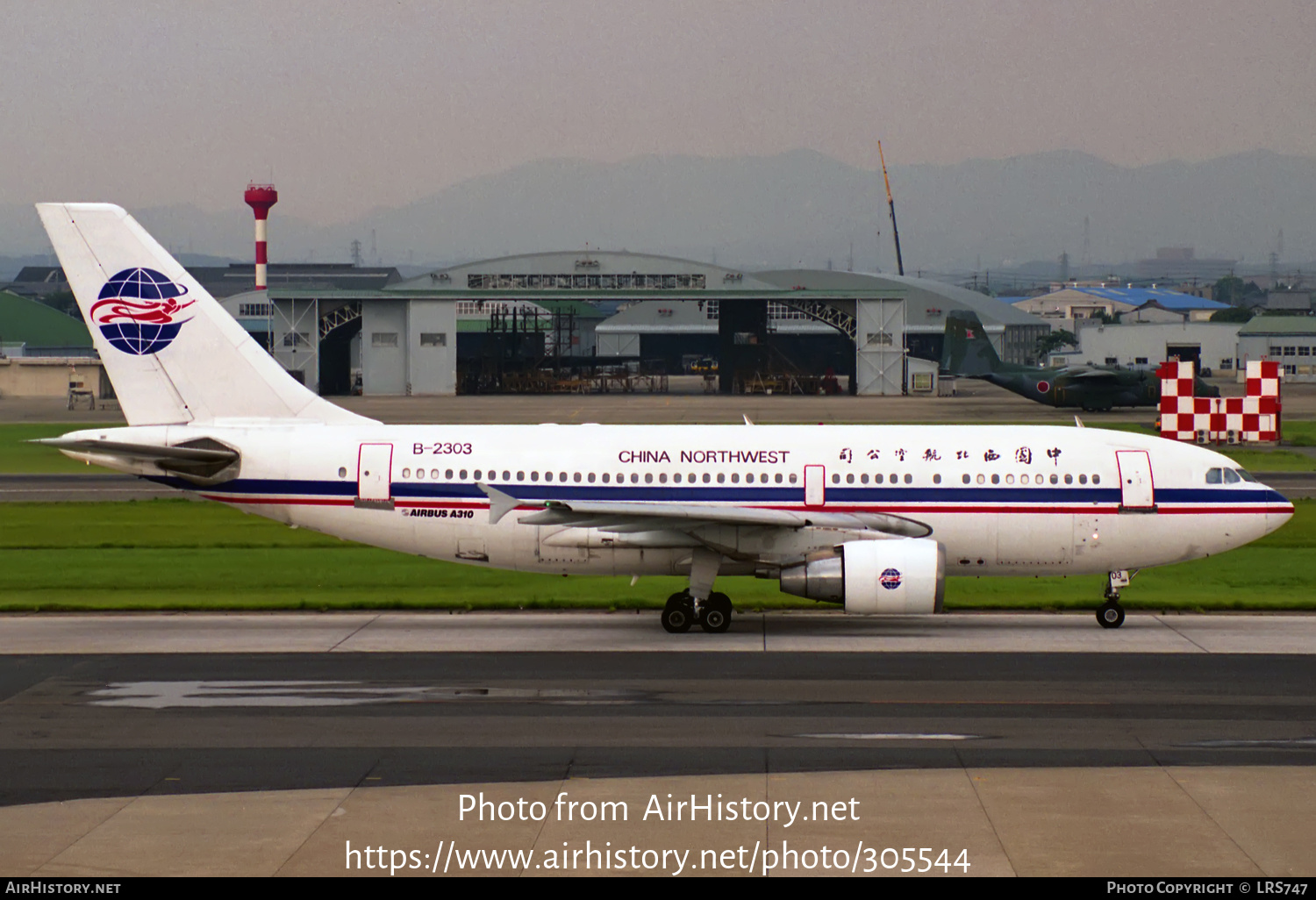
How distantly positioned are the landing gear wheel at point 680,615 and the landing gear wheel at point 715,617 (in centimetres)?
22

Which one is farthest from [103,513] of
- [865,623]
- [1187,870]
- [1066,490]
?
[1187,870]

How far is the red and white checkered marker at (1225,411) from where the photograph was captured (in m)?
68.7

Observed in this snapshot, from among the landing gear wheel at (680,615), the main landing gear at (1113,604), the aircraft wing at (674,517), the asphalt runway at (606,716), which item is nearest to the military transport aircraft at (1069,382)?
the main landing gear at (1113,604)

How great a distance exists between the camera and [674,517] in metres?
27.0

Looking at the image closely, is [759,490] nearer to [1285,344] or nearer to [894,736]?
[894,736]

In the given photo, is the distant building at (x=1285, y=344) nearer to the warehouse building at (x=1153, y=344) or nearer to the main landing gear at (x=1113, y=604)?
the warehouse building at (x=1153, y=344)

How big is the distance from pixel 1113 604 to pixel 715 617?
7980mm

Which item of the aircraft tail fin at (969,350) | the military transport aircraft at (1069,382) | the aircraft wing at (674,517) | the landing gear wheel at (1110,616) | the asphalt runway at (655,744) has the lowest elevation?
the asphalt runway at (655,744)

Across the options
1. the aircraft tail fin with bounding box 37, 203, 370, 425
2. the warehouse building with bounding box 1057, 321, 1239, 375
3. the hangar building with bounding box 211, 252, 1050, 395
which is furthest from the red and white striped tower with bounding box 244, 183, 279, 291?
the aircraft tail fin with bounding box 37, 203, 370, 425

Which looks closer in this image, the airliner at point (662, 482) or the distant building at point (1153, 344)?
the airliner at point (662, 482)

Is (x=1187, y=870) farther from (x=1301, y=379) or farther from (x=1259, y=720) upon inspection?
(x=1301, y=379)

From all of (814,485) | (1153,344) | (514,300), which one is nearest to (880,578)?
(814,485)
